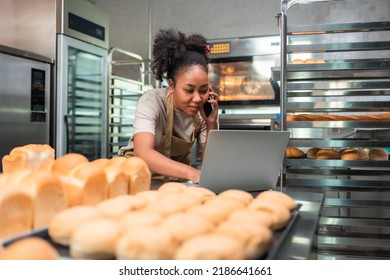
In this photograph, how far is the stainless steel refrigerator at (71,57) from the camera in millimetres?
3523

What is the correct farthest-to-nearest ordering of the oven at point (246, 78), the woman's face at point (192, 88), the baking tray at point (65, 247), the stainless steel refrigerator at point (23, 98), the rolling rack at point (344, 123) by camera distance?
the oven at point (246, 78) → the stainless steel refrigerator at point (23, 98) → the woman's face at point (192, 88) → the rolling rack at point (344, 123) → the baking tray at point (65, 247)

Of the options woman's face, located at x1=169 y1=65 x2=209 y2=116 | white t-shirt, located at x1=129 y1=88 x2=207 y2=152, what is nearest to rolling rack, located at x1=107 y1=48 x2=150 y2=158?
white t-shirt, located at x1=129 y1=88 x2=207 y2=152

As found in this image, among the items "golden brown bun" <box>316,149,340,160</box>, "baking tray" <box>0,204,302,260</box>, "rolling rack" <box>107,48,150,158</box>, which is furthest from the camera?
"rolling rack" <box>107,48,150,158</box>

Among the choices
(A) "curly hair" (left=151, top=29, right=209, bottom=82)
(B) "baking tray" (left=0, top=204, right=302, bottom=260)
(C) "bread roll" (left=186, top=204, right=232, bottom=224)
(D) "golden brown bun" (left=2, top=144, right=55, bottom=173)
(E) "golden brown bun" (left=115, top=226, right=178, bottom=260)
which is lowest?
(B) "baking tray" (left=0, top=204, right=302, bottom=260)

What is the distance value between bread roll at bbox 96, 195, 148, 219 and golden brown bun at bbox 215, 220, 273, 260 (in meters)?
0.16

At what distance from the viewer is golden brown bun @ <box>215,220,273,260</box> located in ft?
1.86

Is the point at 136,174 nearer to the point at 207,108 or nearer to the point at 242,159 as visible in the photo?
the point at 242,159

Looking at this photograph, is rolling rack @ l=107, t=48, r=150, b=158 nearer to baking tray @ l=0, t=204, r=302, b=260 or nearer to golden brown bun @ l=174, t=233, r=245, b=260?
baking tray @ l=0, t=204, r=302, b=260

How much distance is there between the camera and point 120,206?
68 centimetres

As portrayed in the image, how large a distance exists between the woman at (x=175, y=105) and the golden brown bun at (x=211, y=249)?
50.5 inches

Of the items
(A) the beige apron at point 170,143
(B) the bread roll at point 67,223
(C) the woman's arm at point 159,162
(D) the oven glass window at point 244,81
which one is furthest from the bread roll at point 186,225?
(D) the oven glass window at point 244,81

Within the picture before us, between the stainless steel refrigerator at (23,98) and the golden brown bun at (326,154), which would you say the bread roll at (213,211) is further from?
the stainless steel refrigerator at (23,98)

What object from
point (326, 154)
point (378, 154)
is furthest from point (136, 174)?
point (378, 154)
